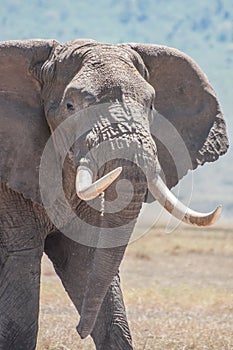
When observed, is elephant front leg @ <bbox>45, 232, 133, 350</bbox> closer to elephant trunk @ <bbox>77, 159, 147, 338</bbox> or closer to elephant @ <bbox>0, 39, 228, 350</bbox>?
elephant @ <bbox>0, 39, 228, 350</bbox>

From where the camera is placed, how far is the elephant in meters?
7.32

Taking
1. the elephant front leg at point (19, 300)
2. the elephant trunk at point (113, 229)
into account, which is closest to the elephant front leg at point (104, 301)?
the elephant front leg at point (19, 300)

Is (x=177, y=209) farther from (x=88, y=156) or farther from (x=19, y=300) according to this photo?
(x=19, y=300)

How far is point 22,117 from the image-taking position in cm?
848

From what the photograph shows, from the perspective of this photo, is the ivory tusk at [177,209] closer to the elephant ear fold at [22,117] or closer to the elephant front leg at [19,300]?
the elephant ear fold at [22,117]

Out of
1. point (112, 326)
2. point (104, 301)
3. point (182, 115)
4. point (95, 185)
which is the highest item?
point (95, 185)

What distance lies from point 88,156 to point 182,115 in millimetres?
2047

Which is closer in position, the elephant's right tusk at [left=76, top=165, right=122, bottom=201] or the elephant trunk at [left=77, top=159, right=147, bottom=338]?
the elephant's right tusk at [left=76, top=165, right=122, bottom=201]

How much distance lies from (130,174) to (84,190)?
0.32 m

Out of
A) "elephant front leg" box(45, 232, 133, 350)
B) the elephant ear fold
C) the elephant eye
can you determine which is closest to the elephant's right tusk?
the elephant eye

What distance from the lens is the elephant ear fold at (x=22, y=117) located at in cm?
839

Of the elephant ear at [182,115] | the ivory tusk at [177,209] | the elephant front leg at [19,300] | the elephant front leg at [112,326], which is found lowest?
the elephant front leg at [112,326]

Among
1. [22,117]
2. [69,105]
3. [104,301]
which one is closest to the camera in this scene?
[69,105]

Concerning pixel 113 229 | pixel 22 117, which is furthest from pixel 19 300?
pixel 22 117
